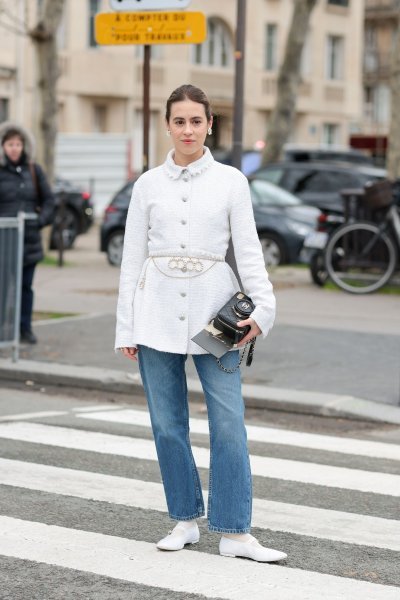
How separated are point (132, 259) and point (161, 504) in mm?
1519

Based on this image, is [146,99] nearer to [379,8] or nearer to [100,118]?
[100,118]

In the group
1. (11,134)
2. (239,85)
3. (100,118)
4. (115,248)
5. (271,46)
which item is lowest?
(115,248)

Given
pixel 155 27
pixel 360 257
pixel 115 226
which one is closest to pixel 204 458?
pixel 155 27

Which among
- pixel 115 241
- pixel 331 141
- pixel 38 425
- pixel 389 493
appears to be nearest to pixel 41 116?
pixel 115 241

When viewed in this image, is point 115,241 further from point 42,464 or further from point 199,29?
point 42,464

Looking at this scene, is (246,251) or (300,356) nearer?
(246,251)

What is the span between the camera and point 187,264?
19.1 feet

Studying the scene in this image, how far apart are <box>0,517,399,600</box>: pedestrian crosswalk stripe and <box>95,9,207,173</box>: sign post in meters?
5.73

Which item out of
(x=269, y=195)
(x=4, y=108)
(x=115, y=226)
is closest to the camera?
(x=115, y=226)

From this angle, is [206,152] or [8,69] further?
[8,69]

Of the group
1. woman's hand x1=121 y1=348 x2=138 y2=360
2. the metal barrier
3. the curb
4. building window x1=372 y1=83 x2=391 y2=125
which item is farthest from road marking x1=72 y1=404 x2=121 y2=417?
building window x1=372 y1=83 x2=391 y2=125

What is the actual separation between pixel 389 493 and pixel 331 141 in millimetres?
55431

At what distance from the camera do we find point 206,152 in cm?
593

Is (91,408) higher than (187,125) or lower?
lower
